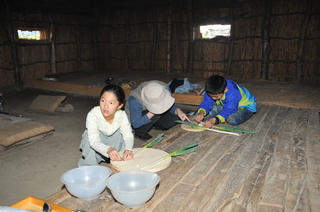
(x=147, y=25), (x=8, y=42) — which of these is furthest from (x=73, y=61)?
(x=147, y=25)

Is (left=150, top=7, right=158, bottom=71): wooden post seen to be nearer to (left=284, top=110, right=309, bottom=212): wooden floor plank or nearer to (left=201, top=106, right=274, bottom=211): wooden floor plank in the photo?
(left=284, top=110, right=309, bottom=212): wooden floor plank

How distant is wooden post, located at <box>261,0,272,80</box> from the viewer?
6506 mm

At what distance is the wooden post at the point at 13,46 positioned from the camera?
23.1 ft

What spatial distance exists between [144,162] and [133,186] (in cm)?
40

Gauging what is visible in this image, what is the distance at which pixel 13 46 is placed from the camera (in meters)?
7.29

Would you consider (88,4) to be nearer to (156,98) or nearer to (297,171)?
(156,98)

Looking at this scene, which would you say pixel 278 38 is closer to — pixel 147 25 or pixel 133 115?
pixel 147 25

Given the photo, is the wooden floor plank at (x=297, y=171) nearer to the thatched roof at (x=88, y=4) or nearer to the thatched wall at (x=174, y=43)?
the thatched wall at (x=174, y=43)

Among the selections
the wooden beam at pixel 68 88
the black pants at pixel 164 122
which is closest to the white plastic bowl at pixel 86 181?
the black pants at pixel 164 122

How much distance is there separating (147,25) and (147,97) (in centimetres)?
630

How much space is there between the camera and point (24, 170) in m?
2.99

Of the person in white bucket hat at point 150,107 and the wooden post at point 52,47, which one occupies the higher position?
the wooden post at point 52,47

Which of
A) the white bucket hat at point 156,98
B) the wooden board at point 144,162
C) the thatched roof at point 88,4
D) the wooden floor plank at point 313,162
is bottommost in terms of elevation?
the wooden floor plank at point 313,162

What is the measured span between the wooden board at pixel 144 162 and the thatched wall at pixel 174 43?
576 cm
